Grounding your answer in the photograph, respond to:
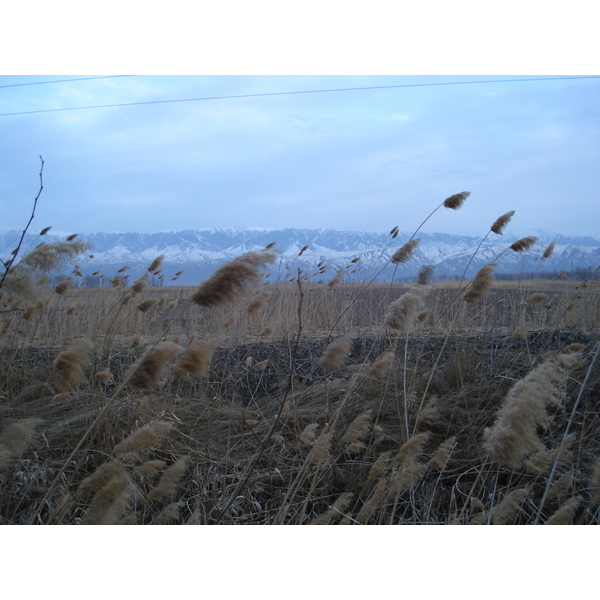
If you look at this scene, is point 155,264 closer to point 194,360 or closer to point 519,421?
point 194,360

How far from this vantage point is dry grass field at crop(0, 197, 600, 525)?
Answer: 129 cm

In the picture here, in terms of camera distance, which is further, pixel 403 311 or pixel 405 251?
pixel 405 251

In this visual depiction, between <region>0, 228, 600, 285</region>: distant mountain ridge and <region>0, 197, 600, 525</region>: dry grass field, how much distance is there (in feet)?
1.21

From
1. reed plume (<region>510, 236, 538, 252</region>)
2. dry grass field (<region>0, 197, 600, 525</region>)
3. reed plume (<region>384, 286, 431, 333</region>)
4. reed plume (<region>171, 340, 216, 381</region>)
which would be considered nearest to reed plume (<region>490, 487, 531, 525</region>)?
dry grass field (<region>0, 197, 600, 525</region>)

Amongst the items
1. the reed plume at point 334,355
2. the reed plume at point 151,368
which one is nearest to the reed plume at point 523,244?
the reed plume at point 334,355

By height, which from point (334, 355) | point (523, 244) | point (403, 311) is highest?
point (523, 244)

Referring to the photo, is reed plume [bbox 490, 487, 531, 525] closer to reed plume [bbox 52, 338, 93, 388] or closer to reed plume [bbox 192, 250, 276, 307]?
reed plume [bbox 192, 250, 276, 307]

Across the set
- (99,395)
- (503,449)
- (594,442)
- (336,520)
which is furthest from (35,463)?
(594,442)

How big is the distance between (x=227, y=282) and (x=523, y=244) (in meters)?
1.98

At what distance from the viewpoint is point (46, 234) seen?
2510 mm

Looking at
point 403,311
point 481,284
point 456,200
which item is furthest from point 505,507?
point 456,200

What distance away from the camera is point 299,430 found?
2.53 metres

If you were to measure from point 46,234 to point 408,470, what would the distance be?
92.8 inches

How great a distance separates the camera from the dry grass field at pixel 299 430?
4.22 feet
